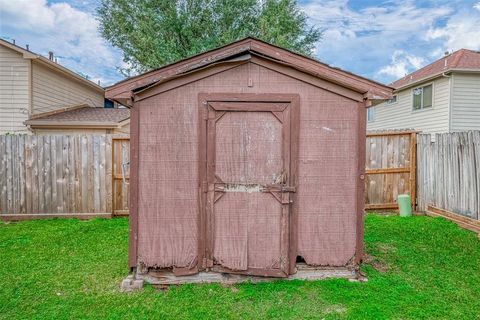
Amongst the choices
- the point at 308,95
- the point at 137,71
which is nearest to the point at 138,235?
the point at 308,95

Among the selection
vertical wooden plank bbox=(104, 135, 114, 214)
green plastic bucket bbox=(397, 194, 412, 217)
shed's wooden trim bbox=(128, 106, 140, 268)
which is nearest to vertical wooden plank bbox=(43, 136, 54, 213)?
vertical wooden plank bbox=(104, 135, 114, 214)

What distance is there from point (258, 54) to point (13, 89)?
9.78m

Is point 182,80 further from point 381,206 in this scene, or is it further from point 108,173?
point 381,206

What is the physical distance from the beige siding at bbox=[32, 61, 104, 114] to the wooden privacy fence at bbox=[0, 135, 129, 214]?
423 centimetres

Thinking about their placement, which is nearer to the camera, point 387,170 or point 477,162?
point 477,162

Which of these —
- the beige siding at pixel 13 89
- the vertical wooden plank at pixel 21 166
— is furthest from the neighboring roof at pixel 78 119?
the vertical wooden plank at pixel 21 166

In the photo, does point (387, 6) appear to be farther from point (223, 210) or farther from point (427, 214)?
point (223, 210)

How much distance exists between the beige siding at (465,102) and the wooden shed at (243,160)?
31.5 ft

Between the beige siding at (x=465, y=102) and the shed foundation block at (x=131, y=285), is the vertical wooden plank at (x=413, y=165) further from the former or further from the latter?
the shed foundation block at (x=131, y=285)

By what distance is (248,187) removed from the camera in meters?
3.74

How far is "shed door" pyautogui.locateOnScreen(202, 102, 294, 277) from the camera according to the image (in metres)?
3.71

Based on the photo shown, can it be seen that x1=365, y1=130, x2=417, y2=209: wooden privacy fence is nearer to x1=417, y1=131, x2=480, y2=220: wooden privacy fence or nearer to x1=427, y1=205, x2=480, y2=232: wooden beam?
x1=417, y1=131, x2=480, y2=220: wooden privacy fence

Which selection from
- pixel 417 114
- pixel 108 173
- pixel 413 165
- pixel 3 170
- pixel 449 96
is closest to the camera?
pixel 3 170

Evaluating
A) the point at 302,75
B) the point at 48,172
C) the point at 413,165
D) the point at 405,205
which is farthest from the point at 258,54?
the point at 48,172
